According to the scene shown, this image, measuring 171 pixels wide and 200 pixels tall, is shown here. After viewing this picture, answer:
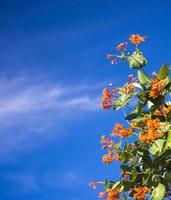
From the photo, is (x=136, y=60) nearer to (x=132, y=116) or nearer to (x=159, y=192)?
(x=132, y=116)

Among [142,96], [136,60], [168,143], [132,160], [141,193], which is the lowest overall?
[141,193]

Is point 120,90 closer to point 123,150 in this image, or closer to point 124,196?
point 123,150

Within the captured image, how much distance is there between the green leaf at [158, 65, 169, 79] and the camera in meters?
7.25

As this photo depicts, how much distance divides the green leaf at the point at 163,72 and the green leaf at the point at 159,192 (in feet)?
5.64

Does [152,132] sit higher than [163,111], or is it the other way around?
[163,111]

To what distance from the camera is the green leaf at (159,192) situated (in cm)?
675

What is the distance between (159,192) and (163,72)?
1880 mm

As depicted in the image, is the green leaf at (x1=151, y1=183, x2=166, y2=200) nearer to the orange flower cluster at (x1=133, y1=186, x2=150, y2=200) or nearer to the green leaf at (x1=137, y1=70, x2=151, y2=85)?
the orange flower cluster at (x1=133, y1=186, x2=150, y2=200)

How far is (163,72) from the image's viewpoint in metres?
7.27

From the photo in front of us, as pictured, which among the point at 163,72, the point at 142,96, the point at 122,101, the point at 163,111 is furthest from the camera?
the point at 122,101

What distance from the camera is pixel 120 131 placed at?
23.7 feet

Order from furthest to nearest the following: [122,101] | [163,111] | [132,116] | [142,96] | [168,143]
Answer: [122,101] < [132,116] < [142,96] < [163,111] < [168,143]

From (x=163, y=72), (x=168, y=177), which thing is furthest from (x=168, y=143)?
(x=163, y=72)

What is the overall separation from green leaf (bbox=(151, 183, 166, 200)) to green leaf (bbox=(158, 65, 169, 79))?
5.64ft
